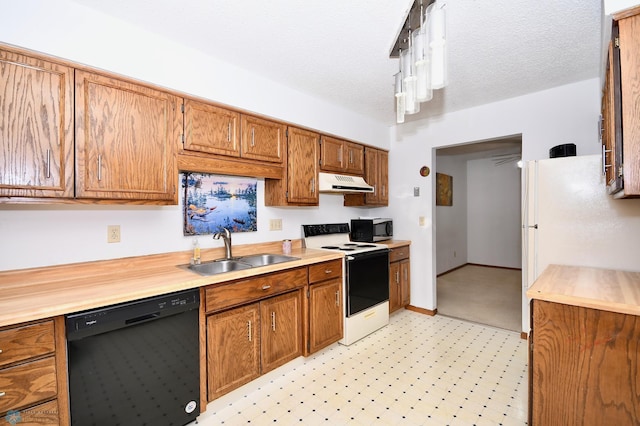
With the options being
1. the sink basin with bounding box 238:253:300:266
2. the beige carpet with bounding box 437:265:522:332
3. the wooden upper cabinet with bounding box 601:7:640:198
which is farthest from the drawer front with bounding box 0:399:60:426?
the beige carpet with bounding box 437:265:522:332

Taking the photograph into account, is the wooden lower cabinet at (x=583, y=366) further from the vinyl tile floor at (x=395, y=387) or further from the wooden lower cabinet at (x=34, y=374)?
the wooden lower cabinet at (x=34, y=374)

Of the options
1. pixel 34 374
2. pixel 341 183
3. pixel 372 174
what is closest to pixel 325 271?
pixel 341 183

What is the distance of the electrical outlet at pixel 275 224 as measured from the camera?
9.73ft

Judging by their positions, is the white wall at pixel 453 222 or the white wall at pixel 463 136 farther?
the white wall at pixel 453 222

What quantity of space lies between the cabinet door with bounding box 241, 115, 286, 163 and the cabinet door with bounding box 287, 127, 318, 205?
13 centimetres

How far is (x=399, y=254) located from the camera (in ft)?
11.9

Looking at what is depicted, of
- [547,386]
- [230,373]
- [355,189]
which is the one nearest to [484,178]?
[355,189]

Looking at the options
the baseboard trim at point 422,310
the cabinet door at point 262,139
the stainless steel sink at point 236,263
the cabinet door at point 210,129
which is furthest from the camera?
the baseboard trim at point 422,310

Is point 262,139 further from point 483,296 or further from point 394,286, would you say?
point 483,296

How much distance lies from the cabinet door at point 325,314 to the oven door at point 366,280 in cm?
13

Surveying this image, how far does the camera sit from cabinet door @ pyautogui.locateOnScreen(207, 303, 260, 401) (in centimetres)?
190

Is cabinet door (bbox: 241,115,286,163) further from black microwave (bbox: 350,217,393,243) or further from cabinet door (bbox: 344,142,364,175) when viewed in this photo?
black microwave (bbox: 350,217,393,243)

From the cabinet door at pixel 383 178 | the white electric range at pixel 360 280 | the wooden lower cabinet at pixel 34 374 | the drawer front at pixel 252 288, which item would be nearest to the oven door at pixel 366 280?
the white electric range at pixel 360 280

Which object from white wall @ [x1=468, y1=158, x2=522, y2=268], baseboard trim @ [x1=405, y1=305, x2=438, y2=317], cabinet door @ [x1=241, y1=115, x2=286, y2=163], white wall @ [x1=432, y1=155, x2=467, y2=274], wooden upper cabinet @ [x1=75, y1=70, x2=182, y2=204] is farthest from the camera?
white wall @ [x1=468, y1=158, x2=522, y2=268]
